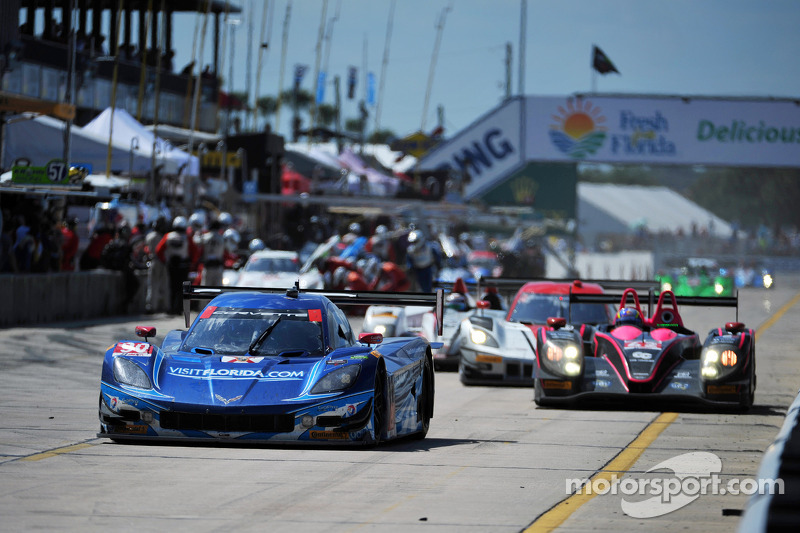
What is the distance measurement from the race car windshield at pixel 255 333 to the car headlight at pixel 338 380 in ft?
2.26

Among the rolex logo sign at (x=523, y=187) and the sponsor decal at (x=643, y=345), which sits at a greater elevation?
the rolex logo sign at (x=523, y=187)

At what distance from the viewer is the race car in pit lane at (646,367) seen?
43.1 ft

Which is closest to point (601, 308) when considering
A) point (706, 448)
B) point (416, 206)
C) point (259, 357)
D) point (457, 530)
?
point (706, 448)

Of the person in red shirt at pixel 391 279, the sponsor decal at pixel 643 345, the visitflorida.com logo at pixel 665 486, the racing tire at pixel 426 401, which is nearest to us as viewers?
the visitflorida.com logo at pixel 665 486

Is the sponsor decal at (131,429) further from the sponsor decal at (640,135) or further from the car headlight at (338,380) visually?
the sponsor decal at (640,135)

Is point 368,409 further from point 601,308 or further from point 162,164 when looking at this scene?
point 162,164

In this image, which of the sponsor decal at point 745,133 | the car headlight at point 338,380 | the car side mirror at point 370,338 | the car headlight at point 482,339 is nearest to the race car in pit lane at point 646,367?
the car headlight at point 482,339

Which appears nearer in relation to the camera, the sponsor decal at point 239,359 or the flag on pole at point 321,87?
the sponsor decal at point 239,359

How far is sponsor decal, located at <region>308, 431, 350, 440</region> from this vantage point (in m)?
9.34

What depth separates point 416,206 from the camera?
39.1 metres

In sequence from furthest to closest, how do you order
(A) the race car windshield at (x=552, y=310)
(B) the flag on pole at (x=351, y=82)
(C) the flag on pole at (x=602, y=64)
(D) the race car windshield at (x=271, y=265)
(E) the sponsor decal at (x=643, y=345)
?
(B) the flag on pole at (x=351, y=82)
(C) the flag on pole at (x=602, y=64)
(D) the race car windshield at (x=271, y=265)
(A) the race car windshield at (x=552, y=310)
(E) the sponsor decal at (x=643, y=345)

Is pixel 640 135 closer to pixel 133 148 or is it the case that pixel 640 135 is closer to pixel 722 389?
pixel 133 148

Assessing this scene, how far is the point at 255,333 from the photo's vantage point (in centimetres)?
1046

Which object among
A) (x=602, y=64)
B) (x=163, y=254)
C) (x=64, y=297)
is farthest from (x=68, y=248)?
(x=602, y=64)
